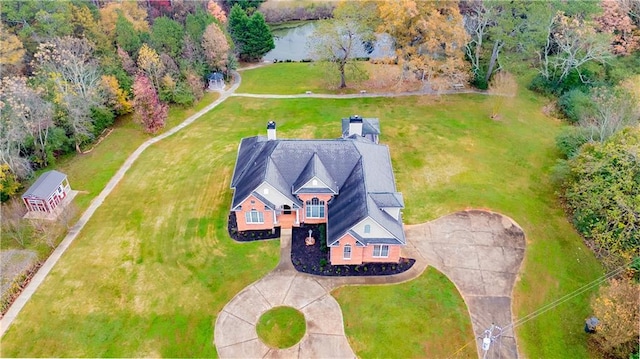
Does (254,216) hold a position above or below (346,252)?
above

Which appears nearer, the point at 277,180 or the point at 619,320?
the point at 619,320

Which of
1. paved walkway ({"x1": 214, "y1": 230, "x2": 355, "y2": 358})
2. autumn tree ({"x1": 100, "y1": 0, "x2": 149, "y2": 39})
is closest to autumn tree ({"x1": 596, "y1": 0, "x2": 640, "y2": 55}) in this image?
paved walkway ({"x1": 214, "y1": 230, "x2": 355, "y2": 358})

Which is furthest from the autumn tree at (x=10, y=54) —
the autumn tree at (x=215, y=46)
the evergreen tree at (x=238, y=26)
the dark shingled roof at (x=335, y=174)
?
the dark shingled roof at (x=335, y=174)

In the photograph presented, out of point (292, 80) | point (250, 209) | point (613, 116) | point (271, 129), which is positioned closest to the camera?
point (250, 209)

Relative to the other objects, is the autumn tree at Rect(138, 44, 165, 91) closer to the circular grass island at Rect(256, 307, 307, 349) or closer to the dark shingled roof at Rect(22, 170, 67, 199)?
the dark shingled roof at Rect(22, 170, 67, 199)

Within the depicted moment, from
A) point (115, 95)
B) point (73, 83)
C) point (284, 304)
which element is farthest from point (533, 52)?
point (73, 83)

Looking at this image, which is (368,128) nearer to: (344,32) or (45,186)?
(344,32)

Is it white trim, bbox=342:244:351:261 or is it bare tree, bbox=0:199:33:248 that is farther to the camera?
bare tree, bbox=0:199:33:248

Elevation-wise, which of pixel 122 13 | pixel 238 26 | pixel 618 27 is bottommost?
pixel 238 26
